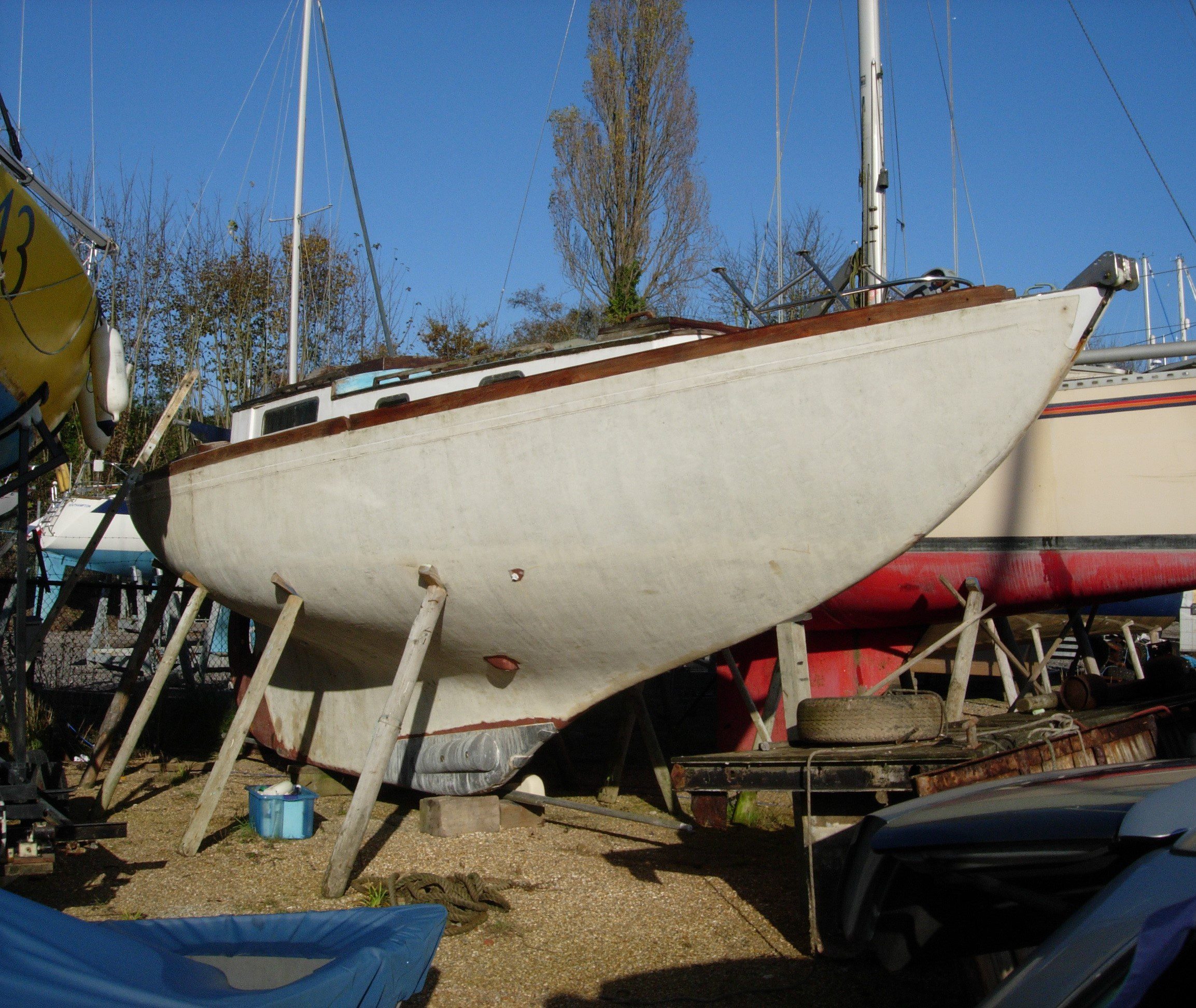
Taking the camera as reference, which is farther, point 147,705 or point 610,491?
point 147,705

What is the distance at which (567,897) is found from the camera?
4961mm

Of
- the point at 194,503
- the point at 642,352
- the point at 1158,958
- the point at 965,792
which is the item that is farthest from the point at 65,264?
the point at 1158,958

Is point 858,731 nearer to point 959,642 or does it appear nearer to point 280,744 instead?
point 959,642

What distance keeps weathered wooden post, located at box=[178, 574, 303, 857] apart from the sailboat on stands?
0.17m

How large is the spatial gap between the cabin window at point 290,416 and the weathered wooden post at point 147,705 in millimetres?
1491

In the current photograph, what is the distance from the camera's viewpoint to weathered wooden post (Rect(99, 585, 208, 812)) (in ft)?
21.5

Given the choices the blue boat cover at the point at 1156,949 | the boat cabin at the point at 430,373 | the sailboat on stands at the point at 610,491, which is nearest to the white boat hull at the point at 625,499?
the sailboat on stands at the point at 610,491

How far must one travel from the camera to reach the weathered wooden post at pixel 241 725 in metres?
5.68

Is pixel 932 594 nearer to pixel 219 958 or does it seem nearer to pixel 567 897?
pixel 567 897

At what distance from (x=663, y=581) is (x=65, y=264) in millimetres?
3860

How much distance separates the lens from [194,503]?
23.2 feet

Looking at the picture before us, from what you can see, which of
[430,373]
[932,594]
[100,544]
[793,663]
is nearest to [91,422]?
[430,373]

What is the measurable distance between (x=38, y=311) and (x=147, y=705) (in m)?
2.99

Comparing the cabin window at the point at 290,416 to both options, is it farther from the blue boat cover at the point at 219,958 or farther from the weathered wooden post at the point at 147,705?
the blue boat cover at the point at 219,958
